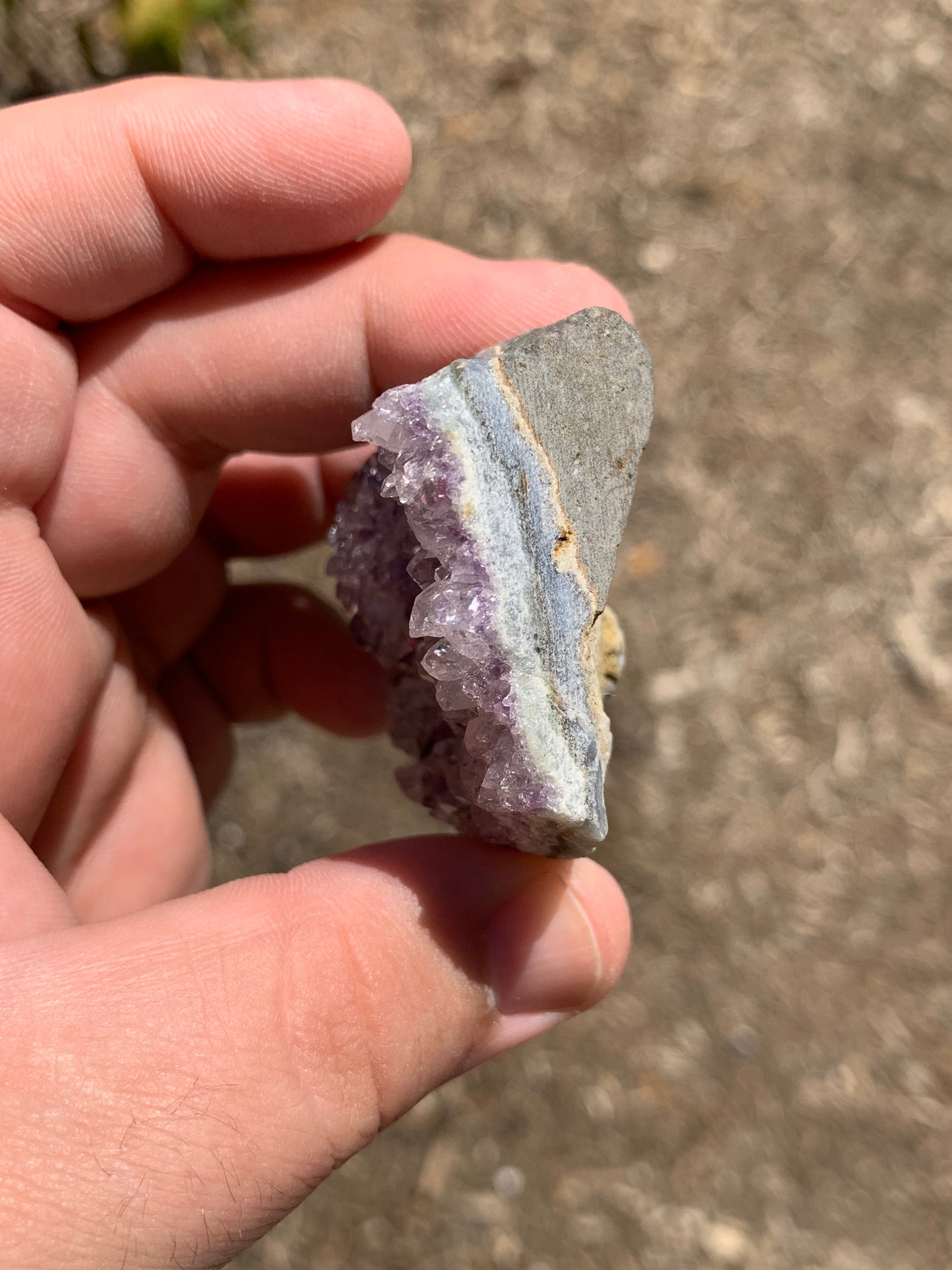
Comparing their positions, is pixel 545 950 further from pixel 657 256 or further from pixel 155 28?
pixel 155 28

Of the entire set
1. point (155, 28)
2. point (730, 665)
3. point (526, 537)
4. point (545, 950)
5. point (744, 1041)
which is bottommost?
point (744, 1041)

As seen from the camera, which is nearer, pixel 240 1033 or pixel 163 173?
pixel 240 1033

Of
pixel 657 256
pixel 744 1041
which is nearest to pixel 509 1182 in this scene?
pixel 744 1041

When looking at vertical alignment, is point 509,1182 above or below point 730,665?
below

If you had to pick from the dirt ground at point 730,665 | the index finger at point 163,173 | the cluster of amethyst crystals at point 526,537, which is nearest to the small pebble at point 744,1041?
the dirt ground at point 730,665

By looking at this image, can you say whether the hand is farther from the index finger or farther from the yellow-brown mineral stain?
→ the yellow-brown mineral stain

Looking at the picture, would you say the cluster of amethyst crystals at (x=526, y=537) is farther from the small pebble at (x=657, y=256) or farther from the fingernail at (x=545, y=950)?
→ the small pebble at (x=657, y=256)

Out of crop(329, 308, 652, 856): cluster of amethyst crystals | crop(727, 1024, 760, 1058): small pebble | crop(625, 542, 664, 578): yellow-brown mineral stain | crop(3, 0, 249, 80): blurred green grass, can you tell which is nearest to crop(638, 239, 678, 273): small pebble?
crop(625, 542, 664, 578): yellow-brown mineral stain

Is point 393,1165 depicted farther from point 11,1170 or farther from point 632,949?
point 11,1170
